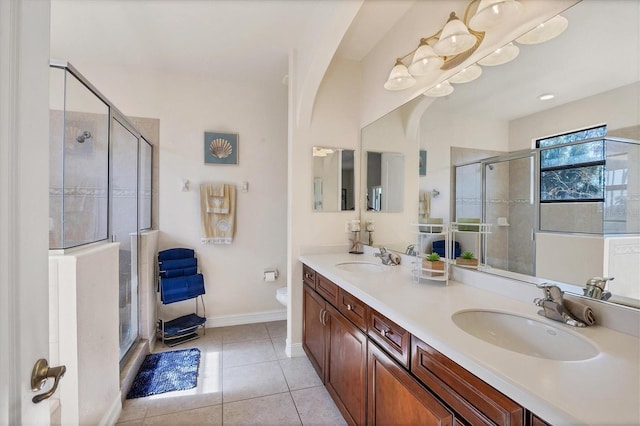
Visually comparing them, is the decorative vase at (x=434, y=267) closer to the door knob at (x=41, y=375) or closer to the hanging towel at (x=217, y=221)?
the door knob at (x=41, y=375)

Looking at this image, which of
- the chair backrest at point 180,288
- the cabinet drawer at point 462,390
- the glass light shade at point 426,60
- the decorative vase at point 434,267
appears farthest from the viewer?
the chair backrest at point 180,288

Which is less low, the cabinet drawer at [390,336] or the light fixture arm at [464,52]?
the light fixture arm at [464,52]

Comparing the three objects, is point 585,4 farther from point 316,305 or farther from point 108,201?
point 108,201

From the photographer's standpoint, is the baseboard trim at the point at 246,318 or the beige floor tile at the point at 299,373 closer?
the beige floor tile at the point at 299,373

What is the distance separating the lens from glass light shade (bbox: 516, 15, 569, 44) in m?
1.15

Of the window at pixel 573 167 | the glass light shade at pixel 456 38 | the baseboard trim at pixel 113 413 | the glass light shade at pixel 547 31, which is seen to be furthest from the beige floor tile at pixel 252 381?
the glass light shade at pixel 547 31

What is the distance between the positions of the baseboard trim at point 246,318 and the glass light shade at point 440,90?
2.70 metres

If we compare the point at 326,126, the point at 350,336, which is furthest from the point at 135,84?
the point at 350,336

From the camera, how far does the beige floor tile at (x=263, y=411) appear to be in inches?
68.7

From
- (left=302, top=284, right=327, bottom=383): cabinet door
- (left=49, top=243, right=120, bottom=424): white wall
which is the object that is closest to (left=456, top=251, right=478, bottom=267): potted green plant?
(left=302, top=284, right=327, bottom=383): cabinet door

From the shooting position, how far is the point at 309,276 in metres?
2.32

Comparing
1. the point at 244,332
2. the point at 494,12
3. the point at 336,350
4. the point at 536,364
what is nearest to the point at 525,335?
the point at 536,364

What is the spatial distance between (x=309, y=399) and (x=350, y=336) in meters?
0.72

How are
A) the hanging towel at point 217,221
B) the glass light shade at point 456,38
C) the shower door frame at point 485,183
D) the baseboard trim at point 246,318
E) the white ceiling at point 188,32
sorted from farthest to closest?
the baseboard trim at point 246,318 < the hanging towel at point 217,221 < the white ceiling at point 188,32 < the glass light shade at point 456,38 < the shower door frame at point 485,183
